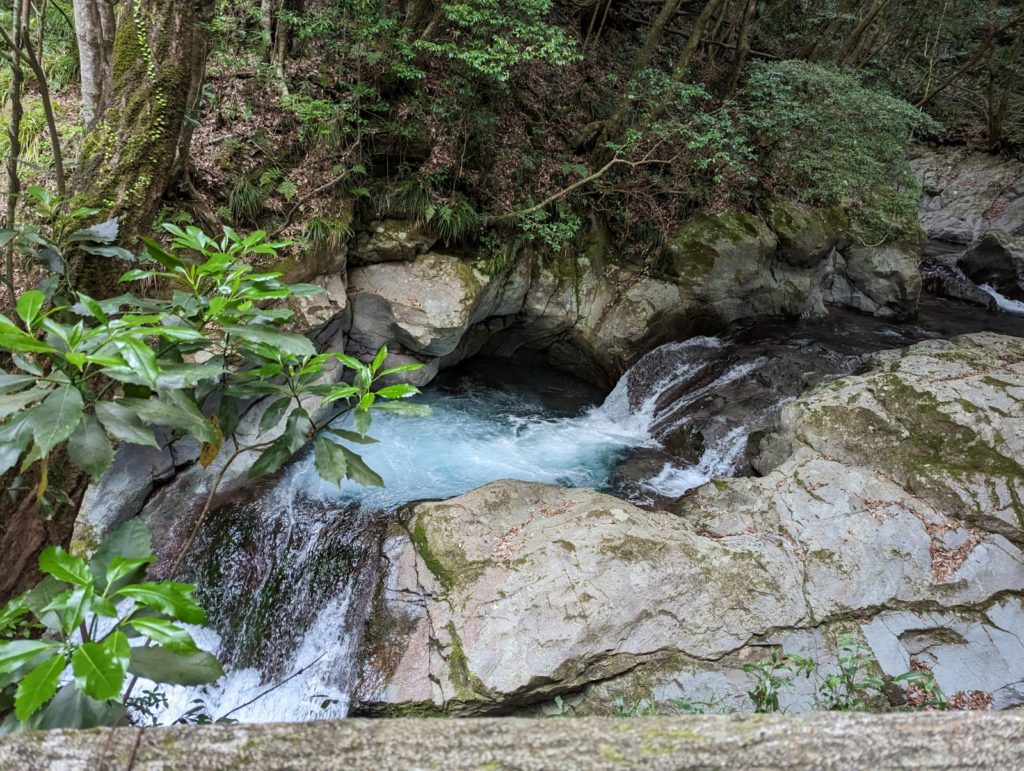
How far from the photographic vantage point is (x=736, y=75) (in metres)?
11.4

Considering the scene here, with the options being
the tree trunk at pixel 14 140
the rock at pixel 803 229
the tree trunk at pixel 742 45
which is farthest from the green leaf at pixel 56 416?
the tree trunk at pixel 742 45

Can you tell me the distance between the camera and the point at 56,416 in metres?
1.23

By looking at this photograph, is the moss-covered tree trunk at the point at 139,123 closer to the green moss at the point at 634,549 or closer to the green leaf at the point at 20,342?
the green leaf at the point at 20,342

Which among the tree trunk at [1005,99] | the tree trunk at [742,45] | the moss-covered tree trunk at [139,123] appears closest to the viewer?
the moss-covered tree trunk at [139,123]

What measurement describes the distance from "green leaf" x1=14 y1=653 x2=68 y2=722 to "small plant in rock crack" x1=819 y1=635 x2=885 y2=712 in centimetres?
397

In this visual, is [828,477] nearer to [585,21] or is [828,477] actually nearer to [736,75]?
[736,75]

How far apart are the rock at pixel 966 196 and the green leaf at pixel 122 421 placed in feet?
64.9

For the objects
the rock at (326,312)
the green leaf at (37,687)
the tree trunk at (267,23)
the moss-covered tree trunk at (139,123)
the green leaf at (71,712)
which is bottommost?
the rock at (326,312)

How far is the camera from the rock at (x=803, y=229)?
35.5 feet

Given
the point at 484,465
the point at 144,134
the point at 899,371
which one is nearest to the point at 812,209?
the point at 899,371

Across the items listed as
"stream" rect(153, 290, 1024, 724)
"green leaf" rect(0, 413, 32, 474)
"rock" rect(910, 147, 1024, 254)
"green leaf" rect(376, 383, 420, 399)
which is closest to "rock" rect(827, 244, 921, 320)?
"stream" rect(153, 290, 1024, 724)

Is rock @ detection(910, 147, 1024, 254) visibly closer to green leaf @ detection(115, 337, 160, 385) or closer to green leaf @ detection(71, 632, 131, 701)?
green leaf @ detection(115, 337, 160, 385)

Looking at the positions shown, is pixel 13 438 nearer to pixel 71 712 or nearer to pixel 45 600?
pixel 45 600

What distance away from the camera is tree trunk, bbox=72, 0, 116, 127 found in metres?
4.64
